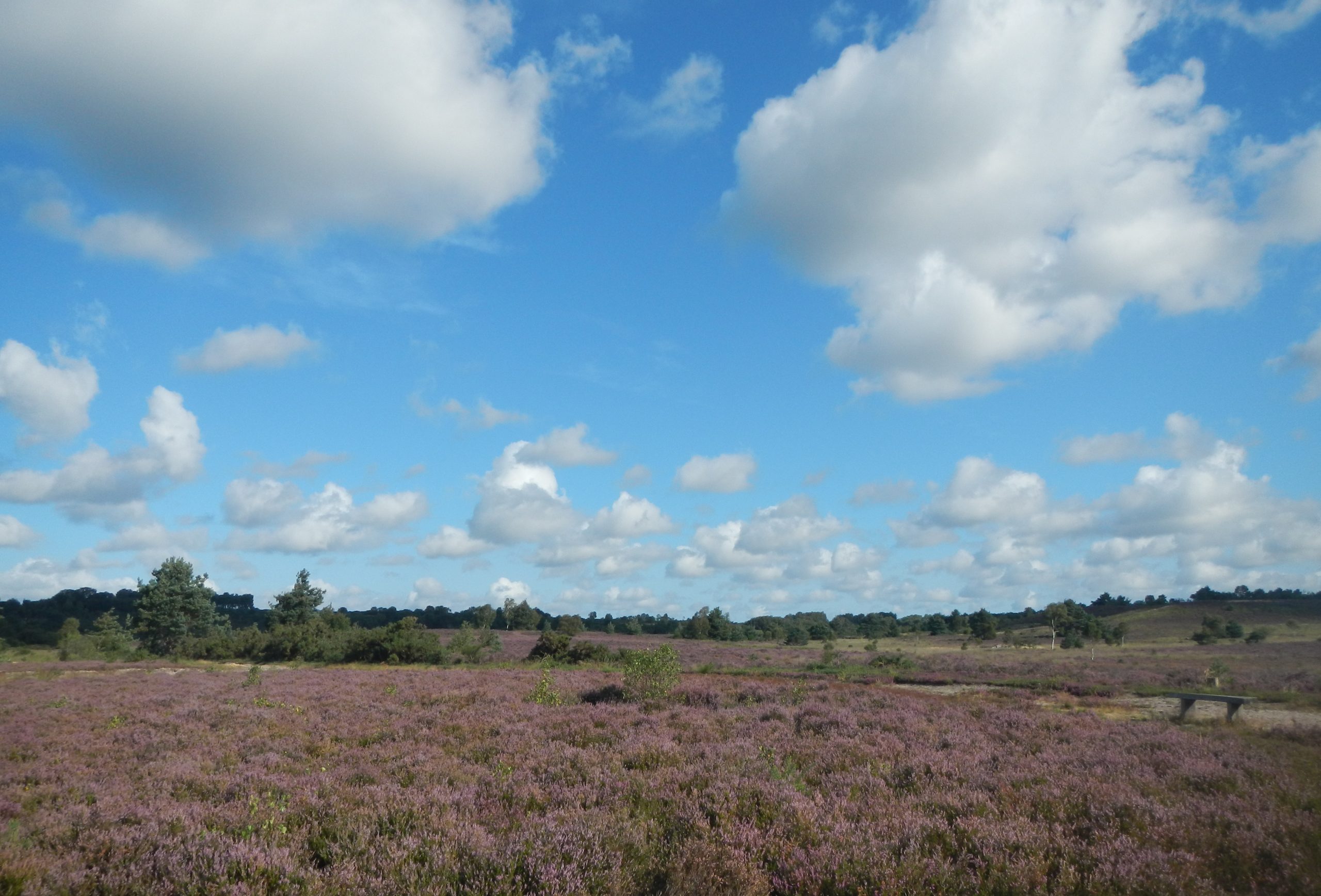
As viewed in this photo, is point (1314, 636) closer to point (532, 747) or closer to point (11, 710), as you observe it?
point (532, 747)

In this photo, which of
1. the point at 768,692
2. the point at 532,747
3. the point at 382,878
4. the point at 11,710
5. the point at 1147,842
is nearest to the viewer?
the point at 382,878

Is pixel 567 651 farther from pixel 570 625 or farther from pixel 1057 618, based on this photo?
pixel 1057 618

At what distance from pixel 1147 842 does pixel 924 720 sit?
29.1ft

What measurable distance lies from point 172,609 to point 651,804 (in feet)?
215

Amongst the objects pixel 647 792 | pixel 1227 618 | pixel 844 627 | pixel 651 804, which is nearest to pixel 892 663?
pixel 647 792

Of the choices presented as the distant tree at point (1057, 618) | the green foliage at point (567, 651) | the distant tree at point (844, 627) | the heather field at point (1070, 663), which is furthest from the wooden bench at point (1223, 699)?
the distant tree at point (844, 627)

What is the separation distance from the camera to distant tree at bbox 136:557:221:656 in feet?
187

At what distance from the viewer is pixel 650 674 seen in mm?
19156

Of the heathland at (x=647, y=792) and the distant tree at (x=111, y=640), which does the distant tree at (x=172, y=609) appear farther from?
the heathland at (x=647, y=792)

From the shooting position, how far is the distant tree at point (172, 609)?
57.0m

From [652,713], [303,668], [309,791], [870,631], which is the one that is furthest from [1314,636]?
[870,631]

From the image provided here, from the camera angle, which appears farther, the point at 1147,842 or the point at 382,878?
the point at 1147,842

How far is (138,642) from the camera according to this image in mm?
62062

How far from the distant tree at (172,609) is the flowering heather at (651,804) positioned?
164ft
